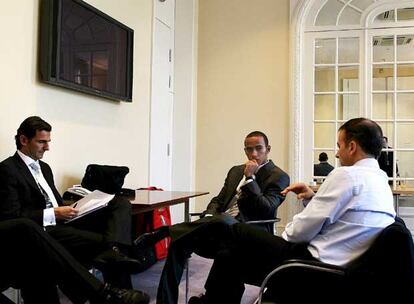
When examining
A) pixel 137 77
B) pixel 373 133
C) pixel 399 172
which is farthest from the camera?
pixel 399 172

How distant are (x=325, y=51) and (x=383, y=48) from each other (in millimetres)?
643

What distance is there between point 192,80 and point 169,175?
121cm

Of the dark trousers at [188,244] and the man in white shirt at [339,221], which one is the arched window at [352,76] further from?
the man in white shirt at [339,221]

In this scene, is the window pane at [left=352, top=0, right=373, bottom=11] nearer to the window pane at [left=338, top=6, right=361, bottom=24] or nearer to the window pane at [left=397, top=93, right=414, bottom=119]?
the window pane at [left=338, top=6, right=361, bottom=24]

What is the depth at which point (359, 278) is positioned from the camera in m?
1.60

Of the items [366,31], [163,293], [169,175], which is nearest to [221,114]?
[169,175]

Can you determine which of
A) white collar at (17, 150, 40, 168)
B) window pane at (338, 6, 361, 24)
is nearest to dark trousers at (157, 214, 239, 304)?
white collar at (17, 150, 40, 168)

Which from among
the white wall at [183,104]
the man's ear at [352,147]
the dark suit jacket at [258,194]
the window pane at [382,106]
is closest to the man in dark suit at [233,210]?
the dark suit jacket at [258,194]

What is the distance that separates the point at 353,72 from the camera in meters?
5.18

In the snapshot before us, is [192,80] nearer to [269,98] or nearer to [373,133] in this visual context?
[269,98]

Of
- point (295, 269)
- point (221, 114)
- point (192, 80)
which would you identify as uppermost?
point (192, 80)

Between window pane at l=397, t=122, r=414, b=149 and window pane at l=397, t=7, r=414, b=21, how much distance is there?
3.92 feet

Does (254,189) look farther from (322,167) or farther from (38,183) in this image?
(322,167)

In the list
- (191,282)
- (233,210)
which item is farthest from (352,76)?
(191,282)
